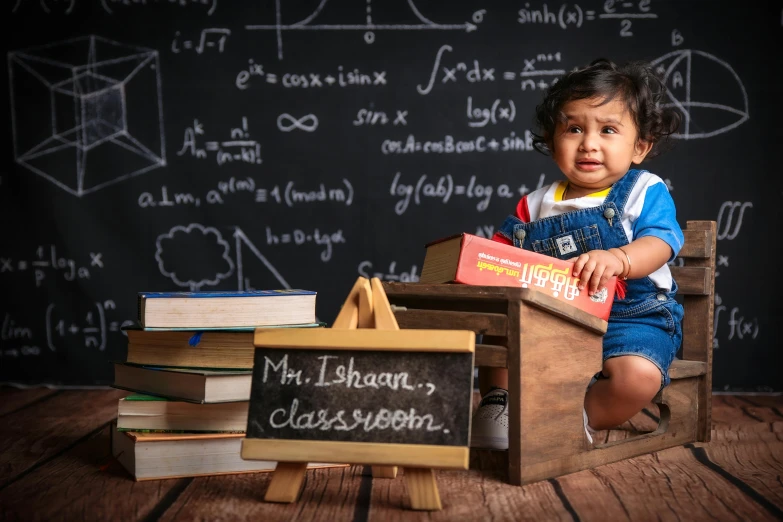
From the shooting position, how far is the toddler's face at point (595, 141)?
197cm

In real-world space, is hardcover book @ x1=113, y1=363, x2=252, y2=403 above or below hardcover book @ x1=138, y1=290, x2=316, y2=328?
below

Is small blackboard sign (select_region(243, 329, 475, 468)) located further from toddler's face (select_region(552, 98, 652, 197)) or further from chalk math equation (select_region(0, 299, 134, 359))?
chalk math equation (select_region(0, 299, 134, 359))

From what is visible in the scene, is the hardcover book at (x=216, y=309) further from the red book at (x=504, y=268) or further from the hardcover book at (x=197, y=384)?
the red book at (x=504, y=268)

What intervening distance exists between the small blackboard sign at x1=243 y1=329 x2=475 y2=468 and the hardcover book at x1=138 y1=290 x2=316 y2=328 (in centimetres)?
24

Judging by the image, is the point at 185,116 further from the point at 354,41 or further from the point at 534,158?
the point at 534,158

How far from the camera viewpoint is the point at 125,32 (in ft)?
9.78

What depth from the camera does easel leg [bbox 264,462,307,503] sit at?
4.71ft

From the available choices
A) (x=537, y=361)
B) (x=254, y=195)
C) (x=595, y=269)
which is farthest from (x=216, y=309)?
(x=254, y=195)

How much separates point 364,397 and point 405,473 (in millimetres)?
166

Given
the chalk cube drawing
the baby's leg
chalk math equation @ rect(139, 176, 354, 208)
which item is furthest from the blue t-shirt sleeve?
the chalk cube drawing

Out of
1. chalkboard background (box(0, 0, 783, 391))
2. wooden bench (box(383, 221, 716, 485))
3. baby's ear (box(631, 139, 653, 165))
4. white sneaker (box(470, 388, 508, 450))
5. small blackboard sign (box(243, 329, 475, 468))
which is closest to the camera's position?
small blackboard sign (box(243, 329, 475, 468))

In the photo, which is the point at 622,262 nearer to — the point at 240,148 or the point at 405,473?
the point at 405,473

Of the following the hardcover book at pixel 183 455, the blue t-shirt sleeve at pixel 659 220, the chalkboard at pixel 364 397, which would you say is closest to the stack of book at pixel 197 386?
the hardcover book at pixel 183 455

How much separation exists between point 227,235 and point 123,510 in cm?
166
